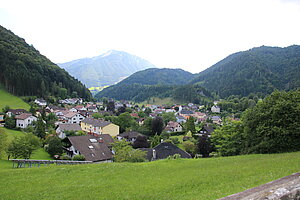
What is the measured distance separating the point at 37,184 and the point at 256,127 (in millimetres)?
19765

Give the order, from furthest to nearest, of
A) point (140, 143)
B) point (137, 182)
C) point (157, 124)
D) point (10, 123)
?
point (157, 124), point (10, 123), point (140, 143), point (137, 182)

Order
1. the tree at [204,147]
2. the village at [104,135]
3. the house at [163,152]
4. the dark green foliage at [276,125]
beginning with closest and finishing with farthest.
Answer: the dark green foliage at [276,125]
the house at [163,152]
the village at [104,135]
the tree at [204,147]

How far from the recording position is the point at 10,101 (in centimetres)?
7662

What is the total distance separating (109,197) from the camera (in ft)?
35.9

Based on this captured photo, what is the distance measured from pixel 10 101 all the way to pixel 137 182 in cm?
7951

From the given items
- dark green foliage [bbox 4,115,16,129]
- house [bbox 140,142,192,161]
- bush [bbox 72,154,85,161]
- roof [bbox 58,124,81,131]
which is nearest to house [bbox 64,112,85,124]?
roof [bbox 58,124,81,131]

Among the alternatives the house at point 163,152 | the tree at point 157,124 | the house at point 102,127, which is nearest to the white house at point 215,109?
the tree at point 157,124

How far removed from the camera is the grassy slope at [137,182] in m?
10.9

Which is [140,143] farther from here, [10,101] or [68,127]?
[10,101]

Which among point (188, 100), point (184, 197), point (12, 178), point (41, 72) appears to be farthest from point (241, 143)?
point (188, 100)

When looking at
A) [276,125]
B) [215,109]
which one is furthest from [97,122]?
[215,109]

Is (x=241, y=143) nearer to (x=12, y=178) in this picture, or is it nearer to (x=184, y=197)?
(x=184, y=197)

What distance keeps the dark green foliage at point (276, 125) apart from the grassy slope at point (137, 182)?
544cm

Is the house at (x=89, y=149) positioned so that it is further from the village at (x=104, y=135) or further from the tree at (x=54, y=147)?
the tree at (x=54, y=147)
